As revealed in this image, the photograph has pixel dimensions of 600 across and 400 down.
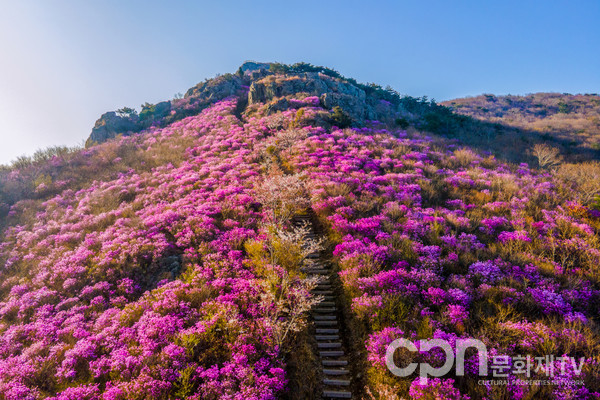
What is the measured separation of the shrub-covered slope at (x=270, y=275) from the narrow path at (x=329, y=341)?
0.48 metres

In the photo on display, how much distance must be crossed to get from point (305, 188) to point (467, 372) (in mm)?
12277

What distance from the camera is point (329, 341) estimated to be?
851cm

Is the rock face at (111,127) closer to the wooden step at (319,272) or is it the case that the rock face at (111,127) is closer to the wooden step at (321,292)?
the wooden step at (319,272)

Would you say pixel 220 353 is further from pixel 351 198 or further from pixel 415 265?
pixel 351 198

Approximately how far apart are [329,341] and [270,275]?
306cm

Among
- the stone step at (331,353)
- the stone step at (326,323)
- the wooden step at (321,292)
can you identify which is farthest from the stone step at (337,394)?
the wooden step at (321,292)

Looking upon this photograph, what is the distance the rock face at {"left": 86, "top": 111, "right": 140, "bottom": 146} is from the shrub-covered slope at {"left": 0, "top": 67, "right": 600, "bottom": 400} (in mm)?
16125

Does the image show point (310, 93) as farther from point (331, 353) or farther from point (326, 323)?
point (331, 353)

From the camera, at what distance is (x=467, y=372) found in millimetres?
6105

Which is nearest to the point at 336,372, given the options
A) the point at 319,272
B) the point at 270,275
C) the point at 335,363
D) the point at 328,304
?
the point at 335,363

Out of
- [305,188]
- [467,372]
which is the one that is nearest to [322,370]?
[467,372]

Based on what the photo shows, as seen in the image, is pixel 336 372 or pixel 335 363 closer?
pixel 336 372

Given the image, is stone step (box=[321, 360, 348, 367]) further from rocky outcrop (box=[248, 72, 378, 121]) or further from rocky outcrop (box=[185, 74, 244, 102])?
rocky outcrop (box=[185, 74, 244, 102])

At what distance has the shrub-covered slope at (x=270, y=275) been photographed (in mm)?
6844
